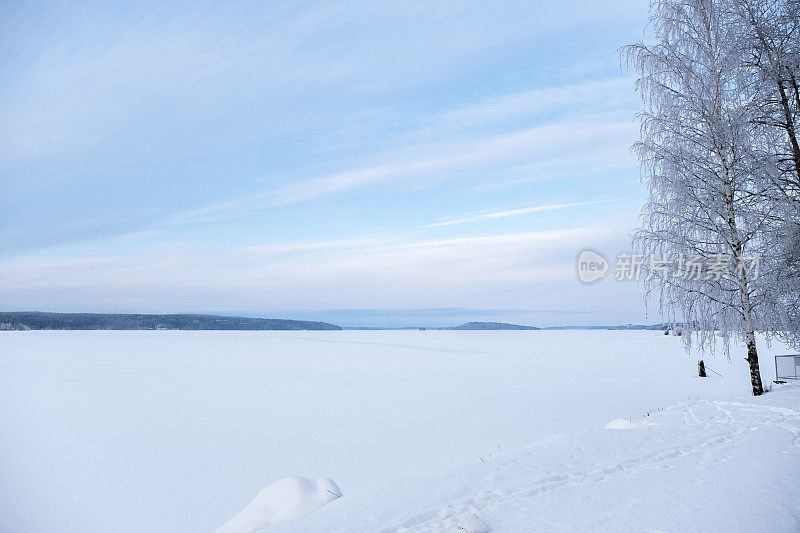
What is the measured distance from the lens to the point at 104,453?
11109mm

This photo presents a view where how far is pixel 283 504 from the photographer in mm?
5992

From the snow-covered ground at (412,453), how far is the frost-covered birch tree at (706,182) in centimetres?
218

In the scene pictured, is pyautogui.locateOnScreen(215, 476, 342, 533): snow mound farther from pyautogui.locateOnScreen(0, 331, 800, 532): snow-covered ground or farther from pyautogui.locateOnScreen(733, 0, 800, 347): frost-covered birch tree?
pyautogui.locateOnScreen(733, 0, 800, 347): frost-covered birch tree

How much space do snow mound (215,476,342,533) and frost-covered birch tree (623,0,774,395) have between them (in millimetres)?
10243

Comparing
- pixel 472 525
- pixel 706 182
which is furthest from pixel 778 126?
pixel 472 525

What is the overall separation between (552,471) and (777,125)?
435 inches

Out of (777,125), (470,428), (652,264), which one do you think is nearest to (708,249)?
(652,264)

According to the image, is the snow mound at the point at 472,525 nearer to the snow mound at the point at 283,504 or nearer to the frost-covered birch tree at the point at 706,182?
the snow mound at the point at 283,504

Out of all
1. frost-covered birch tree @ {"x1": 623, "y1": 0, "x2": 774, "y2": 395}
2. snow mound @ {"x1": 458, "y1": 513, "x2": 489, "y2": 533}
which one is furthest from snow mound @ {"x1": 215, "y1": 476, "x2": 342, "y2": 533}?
frost-covered birch tree @ {"x1": 623, "y1": 0, "x2": 774, "y2": 395}

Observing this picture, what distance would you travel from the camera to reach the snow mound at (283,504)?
230 inches

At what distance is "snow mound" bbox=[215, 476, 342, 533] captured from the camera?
19.2ft

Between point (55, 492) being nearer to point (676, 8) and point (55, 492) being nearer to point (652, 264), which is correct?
point (652, 264)

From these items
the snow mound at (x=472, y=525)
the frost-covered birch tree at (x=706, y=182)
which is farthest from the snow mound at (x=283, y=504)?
the frost-covered birch tree at (x=706, y=182)

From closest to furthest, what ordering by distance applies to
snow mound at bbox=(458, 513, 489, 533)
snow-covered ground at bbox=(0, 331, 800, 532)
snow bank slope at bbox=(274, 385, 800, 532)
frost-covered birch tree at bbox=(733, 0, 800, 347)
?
snow mound at bbox=(458, 513, 489, 533)
snow bank slope at bbox=(274, 385, 800, 532)
snow-covered ground at bbox=(0, 331, 800, 532)
frost-covered birch tree at bbox=(733, 0, 800, 347)
